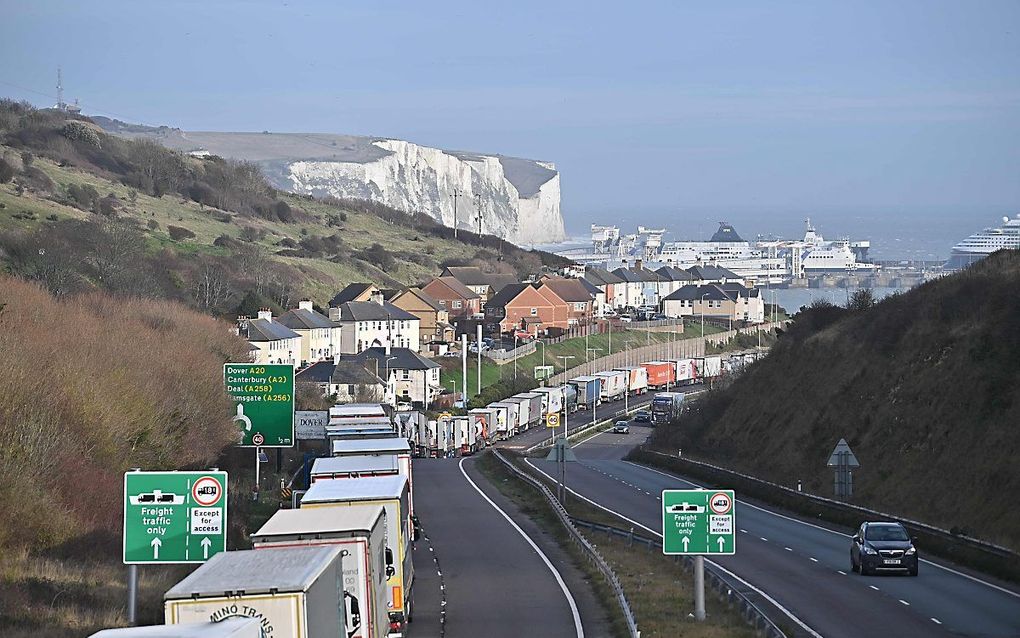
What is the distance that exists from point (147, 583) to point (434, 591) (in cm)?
688

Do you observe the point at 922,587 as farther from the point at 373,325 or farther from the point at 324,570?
the point at 373,325

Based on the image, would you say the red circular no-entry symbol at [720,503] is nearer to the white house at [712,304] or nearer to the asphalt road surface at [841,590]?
the asphalt road surface at [841,590]

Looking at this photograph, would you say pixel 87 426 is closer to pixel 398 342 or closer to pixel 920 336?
pixel 920 336

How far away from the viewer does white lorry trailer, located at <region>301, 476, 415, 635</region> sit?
22109 mm

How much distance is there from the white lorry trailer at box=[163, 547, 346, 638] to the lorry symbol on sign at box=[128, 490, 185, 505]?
5640 millimetres

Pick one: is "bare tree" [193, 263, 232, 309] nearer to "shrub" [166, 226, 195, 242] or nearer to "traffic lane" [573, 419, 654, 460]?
"shrub" [166, 226, 195, 242]

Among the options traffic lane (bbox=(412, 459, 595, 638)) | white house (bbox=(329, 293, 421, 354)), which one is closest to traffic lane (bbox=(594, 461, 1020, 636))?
traffic lane (bbox=(412, 459, 595, 638))

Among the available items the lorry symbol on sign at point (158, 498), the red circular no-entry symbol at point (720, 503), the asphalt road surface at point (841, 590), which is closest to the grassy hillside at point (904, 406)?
the asphalt road surface at point (841, 590)

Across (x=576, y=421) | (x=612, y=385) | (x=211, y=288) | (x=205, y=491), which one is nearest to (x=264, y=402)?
(x=205, y=491)

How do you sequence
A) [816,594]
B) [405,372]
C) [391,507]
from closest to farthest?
[391,507] → [816,594] → [405,372]

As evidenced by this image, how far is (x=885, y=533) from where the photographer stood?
30078mm

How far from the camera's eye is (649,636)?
879 inches

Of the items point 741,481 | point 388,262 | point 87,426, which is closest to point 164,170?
point 388,262

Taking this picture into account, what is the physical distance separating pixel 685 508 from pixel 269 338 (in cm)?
6471
